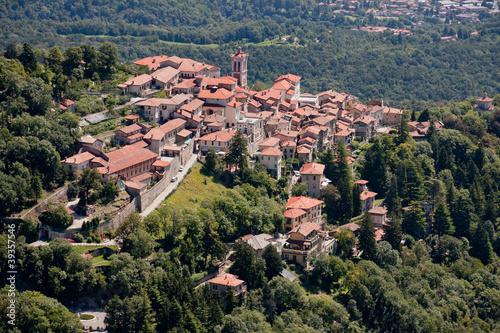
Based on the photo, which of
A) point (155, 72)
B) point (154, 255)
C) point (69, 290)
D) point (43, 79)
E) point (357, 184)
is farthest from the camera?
point (155, 72)

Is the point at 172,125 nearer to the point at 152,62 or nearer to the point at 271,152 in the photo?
the point at 271,152

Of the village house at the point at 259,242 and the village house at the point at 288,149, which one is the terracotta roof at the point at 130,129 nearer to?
the village house at the point at 259,242

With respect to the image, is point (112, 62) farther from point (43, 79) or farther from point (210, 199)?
point (210, 199)

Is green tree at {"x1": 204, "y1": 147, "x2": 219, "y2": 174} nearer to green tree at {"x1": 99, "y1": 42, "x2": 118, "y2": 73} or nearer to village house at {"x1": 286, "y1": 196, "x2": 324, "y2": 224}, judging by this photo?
village house at {"x1": 286, "y1": 196, "x2": 324, "y2": 224}

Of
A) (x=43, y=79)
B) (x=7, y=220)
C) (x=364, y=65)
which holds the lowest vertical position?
(x=364, y=65)

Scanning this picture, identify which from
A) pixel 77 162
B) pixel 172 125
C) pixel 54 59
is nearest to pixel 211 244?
pixel 77 162

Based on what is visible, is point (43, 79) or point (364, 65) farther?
point (364, 65)

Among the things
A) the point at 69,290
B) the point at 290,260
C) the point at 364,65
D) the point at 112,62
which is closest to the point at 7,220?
the point at 69,290
